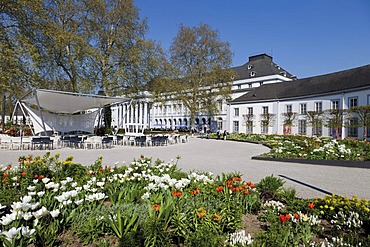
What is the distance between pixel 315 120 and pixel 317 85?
18.4 feet

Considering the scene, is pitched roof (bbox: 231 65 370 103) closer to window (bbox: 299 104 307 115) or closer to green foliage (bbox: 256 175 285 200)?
window (bbox: 299 104 307 115)

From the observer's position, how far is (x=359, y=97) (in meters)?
22.3

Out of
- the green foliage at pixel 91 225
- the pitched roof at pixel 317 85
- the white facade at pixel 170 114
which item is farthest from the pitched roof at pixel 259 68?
the green foliage at pixel 91 225

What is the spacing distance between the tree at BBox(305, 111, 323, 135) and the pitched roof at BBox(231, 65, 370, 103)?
111 inches

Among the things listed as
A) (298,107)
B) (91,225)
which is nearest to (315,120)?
(298,107)

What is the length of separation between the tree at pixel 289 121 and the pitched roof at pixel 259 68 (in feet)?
54.1

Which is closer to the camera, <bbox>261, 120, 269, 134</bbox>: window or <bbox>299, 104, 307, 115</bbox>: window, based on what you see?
<bbox>299, 104, 307, 115</bbox>: window

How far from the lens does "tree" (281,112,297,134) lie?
29312mm

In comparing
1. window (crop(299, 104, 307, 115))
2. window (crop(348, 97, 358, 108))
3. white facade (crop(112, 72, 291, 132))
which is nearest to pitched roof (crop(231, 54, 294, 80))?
white facade (crop(112, 72, 291, 132))

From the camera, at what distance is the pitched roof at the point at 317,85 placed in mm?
23969

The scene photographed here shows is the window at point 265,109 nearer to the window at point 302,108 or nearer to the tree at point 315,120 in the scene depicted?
the window at point 302,108

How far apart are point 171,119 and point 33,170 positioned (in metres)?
58.1

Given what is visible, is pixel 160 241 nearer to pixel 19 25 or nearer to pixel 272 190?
pixel 272 190

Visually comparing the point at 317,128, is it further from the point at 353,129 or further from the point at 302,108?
the point at 353,129
